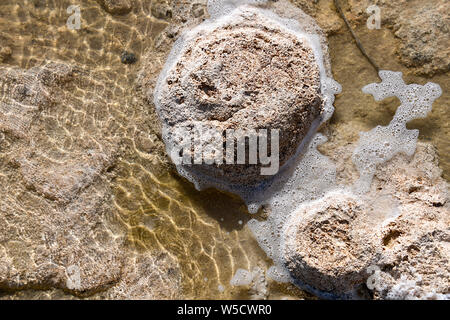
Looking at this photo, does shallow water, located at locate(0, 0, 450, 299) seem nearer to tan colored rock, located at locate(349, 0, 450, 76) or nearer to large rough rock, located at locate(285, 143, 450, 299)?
tan colored rock, located at locate(349, 0, 450, 76)

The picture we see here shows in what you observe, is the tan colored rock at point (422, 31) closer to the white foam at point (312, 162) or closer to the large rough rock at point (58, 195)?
the white foam at point (312, 162)

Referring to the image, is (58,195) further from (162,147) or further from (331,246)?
(331,246)

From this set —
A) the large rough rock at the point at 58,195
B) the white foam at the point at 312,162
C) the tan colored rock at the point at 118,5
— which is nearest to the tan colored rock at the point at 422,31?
the white foam at the point at 312,162

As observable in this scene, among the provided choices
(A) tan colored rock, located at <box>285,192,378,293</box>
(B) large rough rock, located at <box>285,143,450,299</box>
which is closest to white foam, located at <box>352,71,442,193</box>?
(B) large rough rock, located at <box>285,143,450,299</box>

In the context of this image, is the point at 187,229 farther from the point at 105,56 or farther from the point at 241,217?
the point at 105,56

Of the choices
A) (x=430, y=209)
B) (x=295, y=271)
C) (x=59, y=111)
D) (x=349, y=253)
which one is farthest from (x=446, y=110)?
(x=59, y=111)
